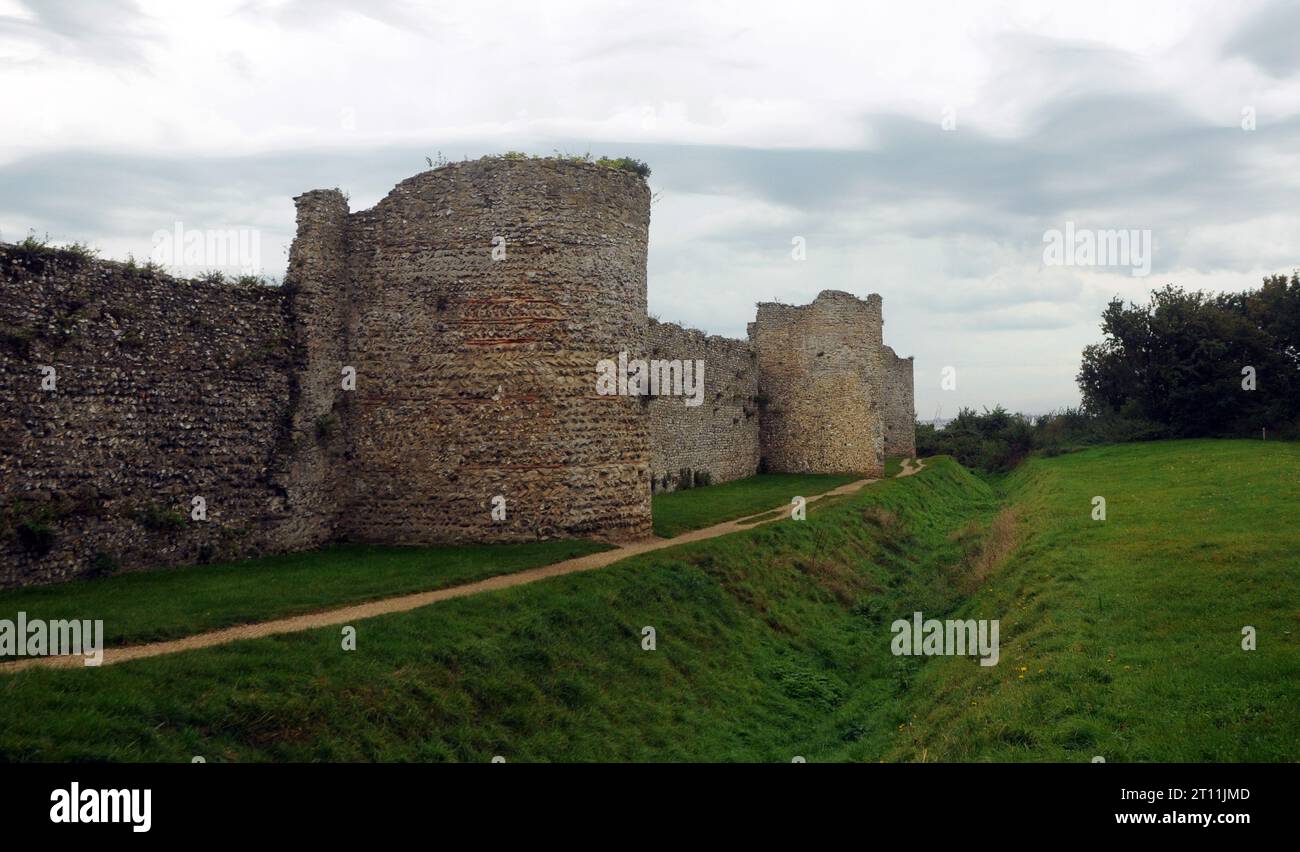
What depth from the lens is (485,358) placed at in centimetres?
1725

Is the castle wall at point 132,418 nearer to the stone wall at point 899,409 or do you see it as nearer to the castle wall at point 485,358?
the castle wall at point 485,358

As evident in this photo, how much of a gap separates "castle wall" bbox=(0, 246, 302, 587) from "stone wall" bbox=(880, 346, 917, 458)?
143 feet

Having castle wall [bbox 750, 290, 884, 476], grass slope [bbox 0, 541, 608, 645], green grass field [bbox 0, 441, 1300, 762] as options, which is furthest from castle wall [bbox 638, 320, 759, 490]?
grass slope [bbox 0, 541, 608, 645]

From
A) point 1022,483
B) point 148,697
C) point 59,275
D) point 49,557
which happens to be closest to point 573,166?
point 59,275

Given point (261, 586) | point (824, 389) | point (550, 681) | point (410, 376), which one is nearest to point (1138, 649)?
point (550, 681)

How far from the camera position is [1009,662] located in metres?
12.9

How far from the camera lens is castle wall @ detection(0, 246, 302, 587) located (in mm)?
12367

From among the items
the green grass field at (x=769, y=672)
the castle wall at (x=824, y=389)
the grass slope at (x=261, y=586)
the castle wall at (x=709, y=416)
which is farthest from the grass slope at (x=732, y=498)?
the grass slope at (x=261, y=586)

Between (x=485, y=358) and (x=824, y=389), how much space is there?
25187 millimetres

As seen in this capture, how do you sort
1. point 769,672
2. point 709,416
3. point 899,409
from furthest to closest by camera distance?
1. point 899,409
2. point 709,416
3. point 769,672

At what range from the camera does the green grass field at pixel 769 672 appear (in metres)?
8.40

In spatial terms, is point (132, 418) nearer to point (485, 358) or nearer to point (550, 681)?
point (485, 358)

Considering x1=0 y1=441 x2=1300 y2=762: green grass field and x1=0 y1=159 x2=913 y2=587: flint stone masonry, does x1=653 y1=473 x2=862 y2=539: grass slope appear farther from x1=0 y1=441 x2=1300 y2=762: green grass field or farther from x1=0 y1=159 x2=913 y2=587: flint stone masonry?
x1=0 y1=159 x2=913 y2=587: flint stone masonry
